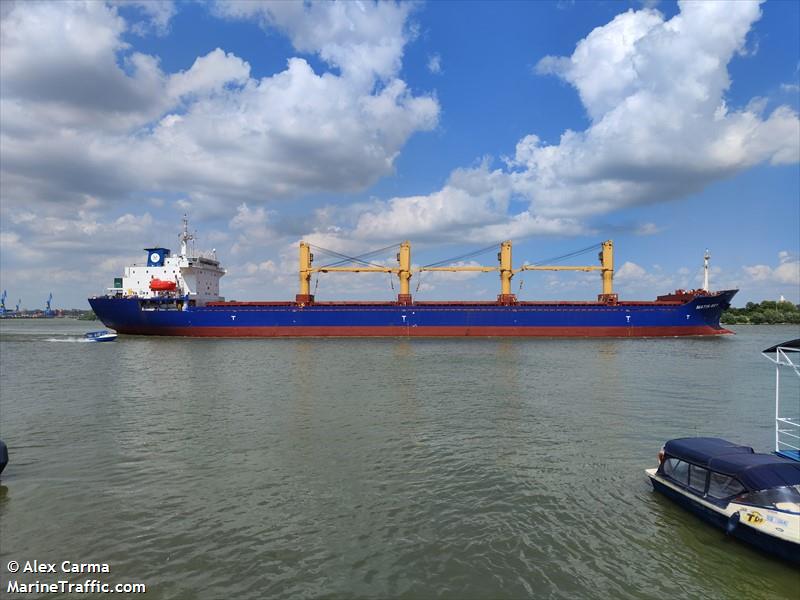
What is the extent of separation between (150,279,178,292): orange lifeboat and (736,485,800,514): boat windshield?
191ft

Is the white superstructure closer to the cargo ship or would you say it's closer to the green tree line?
the cargo ship

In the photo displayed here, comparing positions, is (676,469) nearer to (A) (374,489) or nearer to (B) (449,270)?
(A) (374,489)

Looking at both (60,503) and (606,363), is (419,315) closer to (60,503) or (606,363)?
(606,363)

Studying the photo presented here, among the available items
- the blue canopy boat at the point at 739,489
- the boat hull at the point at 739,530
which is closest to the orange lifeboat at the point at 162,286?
the blue canopy boat at the point at 739,489

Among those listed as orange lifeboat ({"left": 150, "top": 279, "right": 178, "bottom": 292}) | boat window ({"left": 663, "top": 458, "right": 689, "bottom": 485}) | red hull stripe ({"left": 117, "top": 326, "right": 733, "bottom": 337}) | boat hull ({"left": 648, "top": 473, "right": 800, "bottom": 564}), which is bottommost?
boat hull ({"left": 648, "top": 473, "right": 800, "bottom": 564})

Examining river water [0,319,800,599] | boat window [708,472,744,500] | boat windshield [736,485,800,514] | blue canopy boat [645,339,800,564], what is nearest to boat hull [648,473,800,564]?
blue canopy boat [645,339,800,564]

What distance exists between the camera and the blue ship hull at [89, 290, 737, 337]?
171 feet

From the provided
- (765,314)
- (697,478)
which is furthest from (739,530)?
(765,314)

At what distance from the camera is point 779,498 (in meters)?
7.42

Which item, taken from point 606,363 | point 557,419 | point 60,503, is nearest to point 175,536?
point 60,503

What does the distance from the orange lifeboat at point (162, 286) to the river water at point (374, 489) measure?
33174 millimetres

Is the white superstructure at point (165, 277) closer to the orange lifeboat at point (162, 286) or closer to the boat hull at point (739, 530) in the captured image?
the orange lifeboat at point (162, 286)

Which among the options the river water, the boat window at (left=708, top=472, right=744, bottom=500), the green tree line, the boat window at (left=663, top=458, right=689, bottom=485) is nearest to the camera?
the river water

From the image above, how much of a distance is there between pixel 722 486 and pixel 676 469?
1155 millimetres
